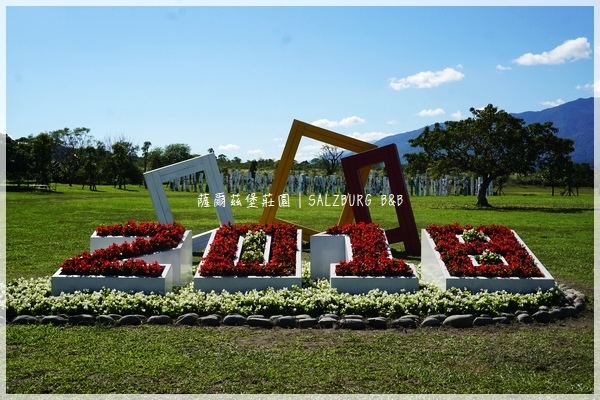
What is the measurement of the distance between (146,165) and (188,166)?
189ft

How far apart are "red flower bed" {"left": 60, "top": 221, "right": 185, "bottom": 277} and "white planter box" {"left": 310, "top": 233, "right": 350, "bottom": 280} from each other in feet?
7.32

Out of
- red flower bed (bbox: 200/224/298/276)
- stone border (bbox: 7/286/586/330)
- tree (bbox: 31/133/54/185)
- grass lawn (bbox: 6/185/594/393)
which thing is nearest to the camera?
grass lawn (bbox: 6/185/594/393)

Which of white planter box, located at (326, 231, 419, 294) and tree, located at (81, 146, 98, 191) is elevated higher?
tree, located at (81, 146, 98, 191)

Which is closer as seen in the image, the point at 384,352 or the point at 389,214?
the point at 384,352

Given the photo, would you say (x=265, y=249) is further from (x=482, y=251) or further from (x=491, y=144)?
(x=491, y=144)

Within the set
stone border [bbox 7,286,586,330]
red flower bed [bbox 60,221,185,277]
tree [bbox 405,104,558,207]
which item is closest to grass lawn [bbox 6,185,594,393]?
stone border [bbox 7,286,586,330]

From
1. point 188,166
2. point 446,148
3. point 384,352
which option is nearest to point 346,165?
point 188,166

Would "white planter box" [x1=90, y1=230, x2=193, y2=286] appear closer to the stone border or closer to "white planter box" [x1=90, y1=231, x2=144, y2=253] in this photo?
"white planter box" [x1=90, y1=231, x2=144, y2=253]

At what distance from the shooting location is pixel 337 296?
8.02m

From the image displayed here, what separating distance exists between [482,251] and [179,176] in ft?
21.3

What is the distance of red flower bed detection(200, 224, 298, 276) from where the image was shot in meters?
8.66

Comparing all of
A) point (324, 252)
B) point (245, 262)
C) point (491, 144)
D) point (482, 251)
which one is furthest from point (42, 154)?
point (482, 251)

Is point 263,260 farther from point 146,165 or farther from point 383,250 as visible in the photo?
point 146,165

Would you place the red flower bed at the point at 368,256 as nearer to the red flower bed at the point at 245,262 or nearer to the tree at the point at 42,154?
the red flower bed at the point at 245,262
